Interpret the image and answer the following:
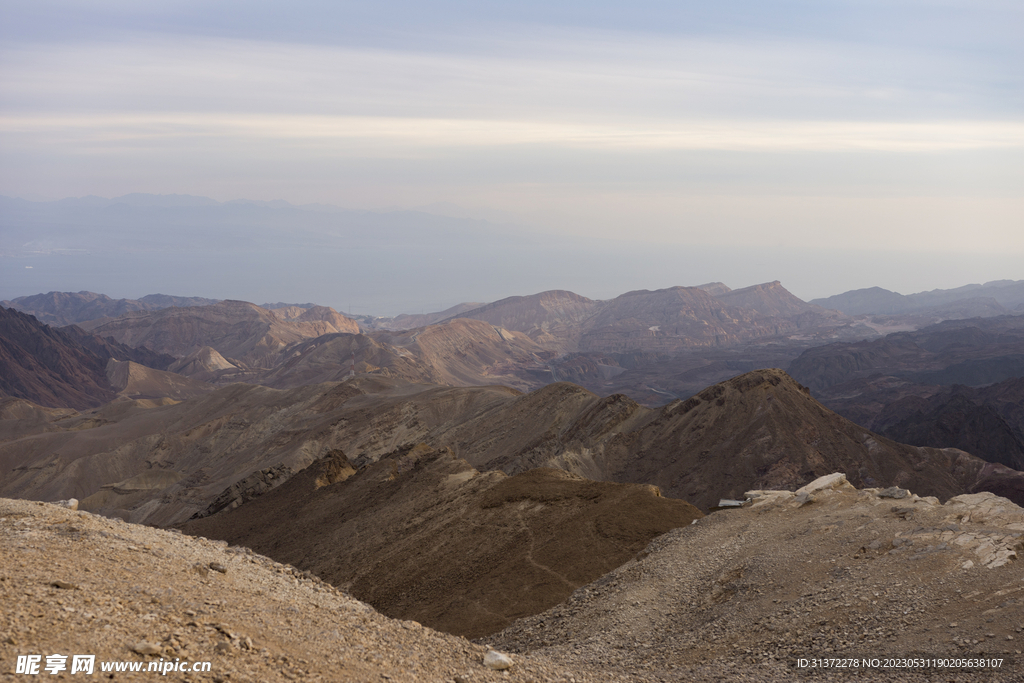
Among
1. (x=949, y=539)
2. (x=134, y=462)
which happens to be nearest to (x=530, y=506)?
A: (x=949, y=539)

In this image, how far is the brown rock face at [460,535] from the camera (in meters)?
28.5

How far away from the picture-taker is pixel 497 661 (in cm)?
1503

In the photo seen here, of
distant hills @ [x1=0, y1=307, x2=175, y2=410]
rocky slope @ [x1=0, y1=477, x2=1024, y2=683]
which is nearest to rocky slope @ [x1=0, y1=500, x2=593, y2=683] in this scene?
rocky slope @ [x1=0, y1=477, x2=1024, y2=683]

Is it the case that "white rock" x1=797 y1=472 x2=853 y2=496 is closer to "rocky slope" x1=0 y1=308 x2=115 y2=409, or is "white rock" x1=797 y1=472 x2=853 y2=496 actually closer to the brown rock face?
the brown rock face

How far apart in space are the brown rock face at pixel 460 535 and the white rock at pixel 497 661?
10.3 m

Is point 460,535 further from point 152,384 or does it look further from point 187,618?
point 152,384

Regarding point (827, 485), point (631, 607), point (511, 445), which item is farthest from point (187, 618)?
point (511, 445)

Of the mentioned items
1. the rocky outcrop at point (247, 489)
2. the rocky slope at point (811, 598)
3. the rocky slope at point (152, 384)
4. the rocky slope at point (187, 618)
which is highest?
the rocky slope at point (187, 618)

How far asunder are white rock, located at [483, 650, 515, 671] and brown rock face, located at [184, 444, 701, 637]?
10.3 meters

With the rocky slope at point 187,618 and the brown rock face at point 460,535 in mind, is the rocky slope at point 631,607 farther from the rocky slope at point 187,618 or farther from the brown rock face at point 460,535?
the brown rock face at point 460,535

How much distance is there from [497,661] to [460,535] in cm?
1984

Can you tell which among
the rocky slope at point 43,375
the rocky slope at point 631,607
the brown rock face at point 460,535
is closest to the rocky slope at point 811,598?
the rocky slope at point 631,607

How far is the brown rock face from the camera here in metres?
28.5

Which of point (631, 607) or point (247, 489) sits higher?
point (631, 607)
